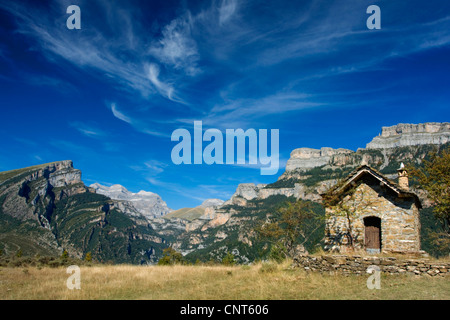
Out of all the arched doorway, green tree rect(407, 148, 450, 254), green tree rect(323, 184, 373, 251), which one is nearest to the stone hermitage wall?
the arched doorway

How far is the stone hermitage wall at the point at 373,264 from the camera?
12.8 metres

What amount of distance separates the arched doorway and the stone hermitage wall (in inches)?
165

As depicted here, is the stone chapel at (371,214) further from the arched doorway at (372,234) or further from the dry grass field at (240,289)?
the dry grass field at (240,289)

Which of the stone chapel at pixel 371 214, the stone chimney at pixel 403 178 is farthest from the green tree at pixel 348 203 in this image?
the stone chimney at pixel 403 178

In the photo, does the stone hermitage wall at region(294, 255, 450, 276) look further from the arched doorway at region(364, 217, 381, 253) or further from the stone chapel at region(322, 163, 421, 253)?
the arched doorway at region(364, 217, 381, 253)

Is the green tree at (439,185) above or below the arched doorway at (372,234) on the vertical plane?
above

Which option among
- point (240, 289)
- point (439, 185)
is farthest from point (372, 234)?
point (240, 289)

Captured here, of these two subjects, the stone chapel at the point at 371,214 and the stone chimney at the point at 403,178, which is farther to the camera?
the stone chimney at the point at 403,178

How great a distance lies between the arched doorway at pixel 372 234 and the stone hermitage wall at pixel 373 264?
418 cm

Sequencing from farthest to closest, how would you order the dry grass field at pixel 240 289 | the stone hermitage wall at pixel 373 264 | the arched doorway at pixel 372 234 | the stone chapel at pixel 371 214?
the arched doorway at pixel 372 234 < the stone chapel at pixel 371 214 < the stone hermitage wall at pixel 373 264 < the dry grass field at pixel 240 289
